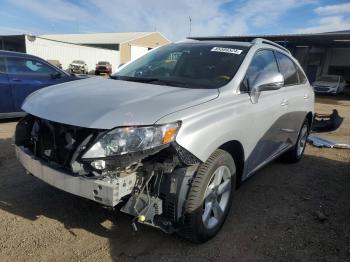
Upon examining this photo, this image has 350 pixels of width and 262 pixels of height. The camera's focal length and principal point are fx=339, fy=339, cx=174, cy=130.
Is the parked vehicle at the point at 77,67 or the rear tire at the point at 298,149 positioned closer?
the rear tire at the point at 298,149

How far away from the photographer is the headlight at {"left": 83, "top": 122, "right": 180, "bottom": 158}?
2348 mm

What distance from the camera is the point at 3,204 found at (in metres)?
3.48

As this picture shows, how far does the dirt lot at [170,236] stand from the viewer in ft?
9.13

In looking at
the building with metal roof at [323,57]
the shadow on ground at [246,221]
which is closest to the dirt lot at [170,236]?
the shadow on ground at [246,221]

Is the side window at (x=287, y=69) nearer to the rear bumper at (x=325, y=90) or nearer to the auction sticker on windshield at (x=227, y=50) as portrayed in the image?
the auction sticker on windshield at (x=227, y=50)

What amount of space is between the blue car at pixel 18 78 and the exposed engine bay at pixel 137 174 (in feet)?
16.5

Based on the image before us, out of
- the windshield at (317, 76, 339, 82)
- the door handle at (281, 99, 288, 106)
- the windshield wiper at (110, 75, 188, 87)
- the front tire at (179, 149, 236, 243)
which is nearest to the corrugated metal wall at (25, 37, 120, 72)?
the windshield at (317, 76, 339, 82)

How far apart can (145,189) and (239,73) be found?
153cm

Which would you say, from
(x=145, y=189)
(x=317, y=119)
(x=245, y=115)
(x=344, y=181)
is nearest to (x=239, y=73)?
(x=245, y=115)

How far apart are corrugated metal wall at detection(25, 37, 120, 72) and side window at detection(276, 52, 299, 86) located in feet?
101

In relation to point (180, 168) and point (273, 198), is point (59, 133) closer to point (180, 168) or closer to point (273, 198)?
point (180, 168)

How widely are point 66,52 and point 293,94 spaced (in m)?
35.0

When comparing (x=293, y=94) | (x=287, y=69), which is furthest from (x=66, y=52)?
(x=293, y=94)

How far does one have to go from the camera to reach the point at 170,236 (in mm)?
Answer: 3033
